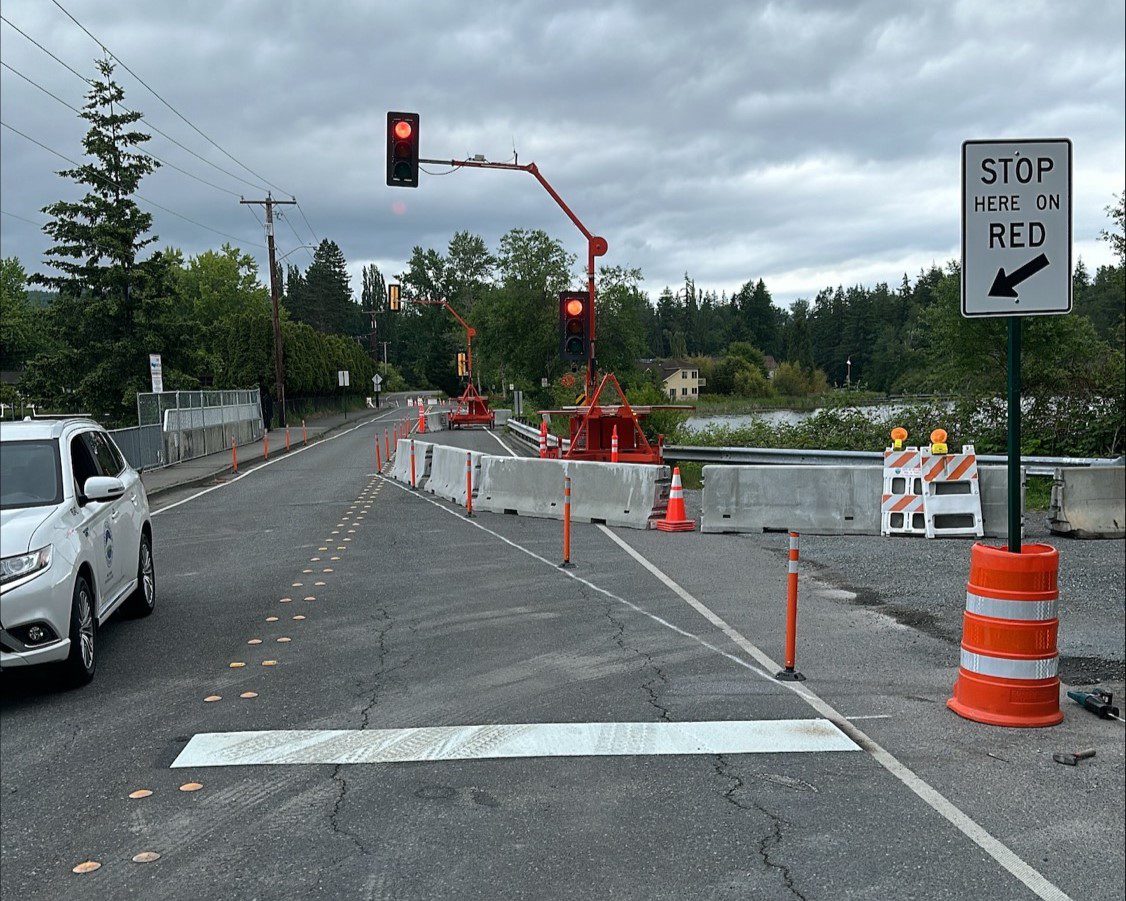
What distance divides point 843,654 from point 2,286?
105169mm

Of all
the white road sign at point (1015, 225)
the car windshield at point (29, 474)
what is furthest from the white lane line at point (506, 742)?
the white road sign at point (1015, 225)

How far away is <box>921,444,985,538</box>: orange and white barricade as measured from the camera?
13.9m

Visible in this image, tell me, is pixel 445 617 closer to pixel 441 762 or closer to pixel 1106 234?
pixel 441 762

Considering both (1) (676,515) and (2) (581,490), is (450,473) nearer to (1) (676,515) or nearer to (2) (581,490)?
(2) (581,490)

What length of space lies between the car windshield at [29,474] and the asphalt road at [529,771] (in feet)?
4.11

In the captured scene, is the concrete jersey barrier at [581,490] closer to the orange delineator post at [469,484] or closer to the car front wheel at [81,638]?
the orange delineator post at [469,484]

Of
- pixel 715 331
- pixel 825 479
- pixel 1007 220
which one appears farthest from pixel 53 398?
pixel 715 331

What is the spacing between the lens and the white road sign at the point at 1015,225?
6.50 metres

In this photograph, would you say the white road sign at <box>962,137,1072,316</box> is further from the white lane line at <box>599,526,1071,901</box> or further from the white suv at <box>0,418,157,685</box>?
the white suv at <box>0,418,157,685</box>

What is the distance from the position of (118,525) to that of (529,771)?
4.69 metres

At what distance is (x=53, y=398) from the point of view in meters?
44.6

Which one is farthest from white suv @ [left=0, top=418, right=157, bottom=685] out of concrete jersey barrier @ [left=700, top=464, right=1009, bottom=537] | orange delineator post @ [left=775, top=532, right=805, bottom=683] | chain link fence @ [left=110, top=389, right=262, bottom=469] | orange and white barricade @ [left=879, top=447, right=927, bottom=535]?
chain link fence @ [left=110, top=389, right=262, bottom=469]

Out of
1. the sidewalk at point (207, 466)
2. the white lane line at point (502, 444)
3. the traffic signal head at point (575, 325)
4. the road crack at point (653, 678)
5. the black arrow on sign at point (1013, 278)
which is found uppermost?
the traffic signal head at point (575, 325)

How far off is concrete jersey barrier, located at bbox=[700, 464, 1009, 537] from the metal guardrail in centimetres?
198
